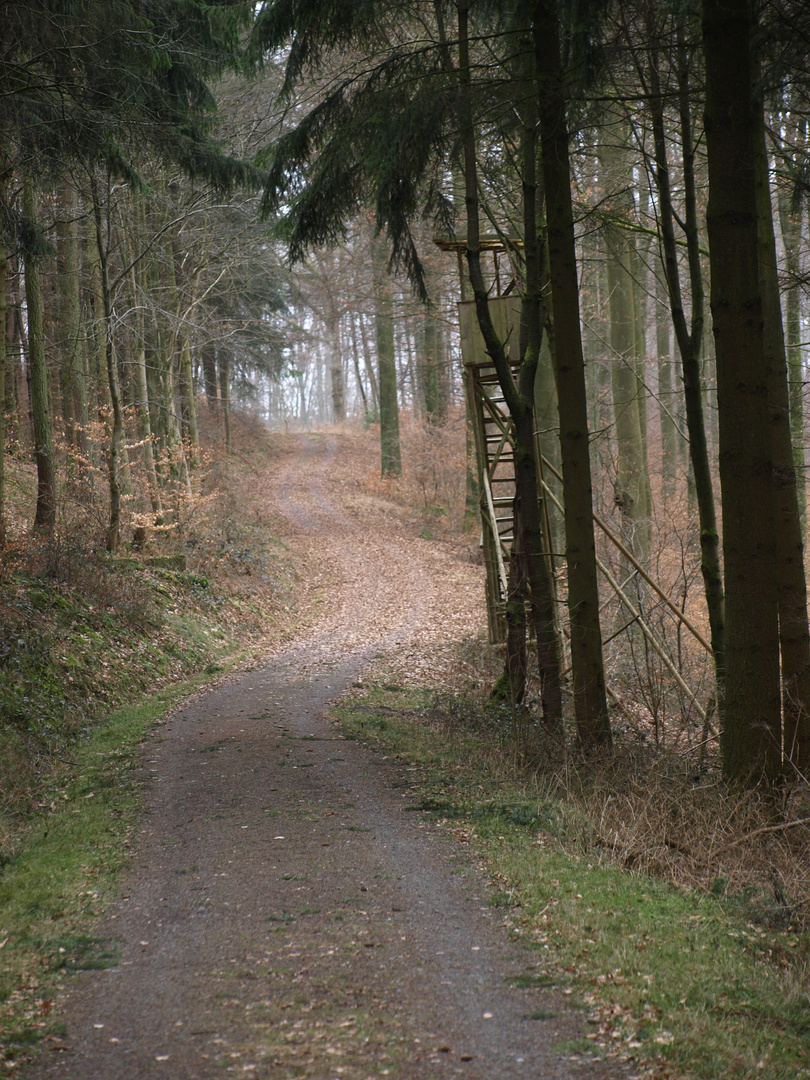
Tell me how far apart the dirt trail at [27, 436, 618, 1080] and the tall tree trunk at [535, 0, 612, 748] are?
197 centimetres

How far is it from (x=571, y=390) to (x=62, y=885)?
18.2ft

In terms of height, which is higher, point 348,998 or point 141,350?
point 141,350

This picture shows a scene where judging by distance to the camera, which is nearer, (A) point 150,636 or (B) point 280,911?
(B) point 280,911

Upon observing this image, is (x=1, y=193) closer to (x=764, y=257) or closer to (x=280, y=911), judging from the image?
(x=764, y=257)

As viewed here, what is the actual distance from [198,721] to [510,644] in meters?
3.71

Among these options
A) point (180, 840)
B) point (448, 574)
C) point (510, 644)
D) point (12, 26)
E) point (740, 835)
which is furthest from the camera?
point (448, 574)

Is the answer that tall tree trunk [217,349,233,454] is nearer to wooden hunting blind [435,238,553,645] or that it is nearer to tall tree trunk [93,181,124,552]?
tall tree trunk [93,181,124,552]

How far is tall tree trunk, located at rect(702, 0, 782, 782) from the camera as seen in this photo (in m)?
5.56

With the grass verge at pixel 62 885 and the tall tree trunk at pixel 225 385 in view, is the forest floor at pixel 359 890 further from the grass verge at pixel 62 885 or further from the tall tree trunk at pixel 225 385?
the tall tree trunk at pixel 225 385

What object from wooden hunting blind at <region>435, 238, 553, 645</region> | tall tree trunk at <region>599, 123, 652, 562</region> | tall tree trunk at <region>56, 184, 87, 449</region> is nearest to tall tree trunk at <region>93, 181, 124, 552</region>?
tall tree trunk at <region>56, 184, 87, 449</region>

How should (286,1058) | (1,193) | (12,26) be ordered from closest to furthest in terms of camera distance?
(286,1058) → (12,26) → (1,193)

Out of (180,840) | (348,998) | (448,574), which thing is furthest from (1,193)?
(448,574)

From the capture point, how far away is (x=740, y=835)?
5.51 metres

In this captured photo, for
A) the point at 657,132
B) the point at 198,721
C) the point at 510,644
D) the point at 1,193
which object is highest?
the point at 1,193
